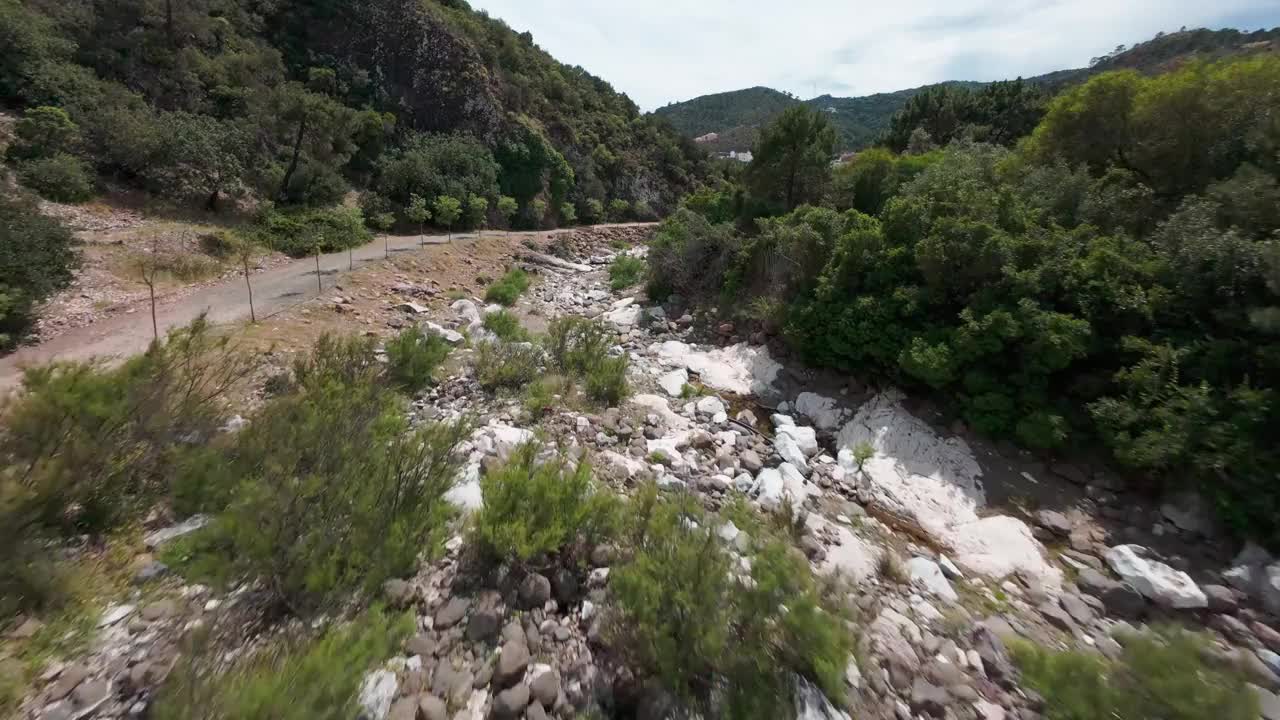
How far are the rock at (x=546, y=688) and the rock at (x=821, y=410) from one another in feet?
19.0

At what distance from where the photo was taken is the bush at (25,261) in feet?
21.6

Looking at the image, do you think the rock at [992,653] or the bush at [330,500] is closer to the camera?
the bush at [330,500]

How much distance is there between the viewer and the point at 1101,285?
6031 millimetres

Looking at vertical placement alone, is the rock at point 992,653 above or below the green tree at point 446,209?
below

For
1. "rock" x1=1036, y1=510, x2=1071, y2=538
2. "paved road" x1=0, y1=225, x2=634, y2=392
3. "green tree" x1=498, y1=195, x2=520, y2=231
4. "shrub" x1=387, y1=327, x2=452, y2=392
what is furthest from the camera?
"green tree" x1=498, y1=195, x2=520, y2=231

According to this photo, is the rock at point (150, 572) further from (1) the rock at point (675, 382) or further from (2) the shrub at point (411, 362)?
(1) the rock at point (675, 382)

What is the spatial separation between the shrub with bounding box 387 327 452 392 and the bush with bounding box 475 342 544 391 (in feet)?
2.41

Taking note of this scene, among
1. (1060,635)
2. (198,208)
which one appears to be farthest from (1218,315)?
(198,208)

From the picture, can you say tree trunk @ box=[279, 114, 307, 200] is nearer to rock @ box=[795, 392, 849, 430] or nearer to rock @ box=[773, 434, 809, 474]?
rock @ box=[795, 392, 849, 430]

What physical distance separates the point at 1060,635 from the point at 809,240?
708 cm

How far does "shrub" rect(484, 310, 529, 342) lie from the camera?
30.2ft

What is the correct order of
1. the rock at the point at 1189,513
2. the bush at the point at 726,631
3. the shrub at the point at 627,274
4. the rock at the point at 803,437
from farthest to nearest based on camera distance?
the shrub at the point at 627,274, the rock at the point at 803,437, the rock at the point at 1189,513, the bush at the point at 726,631

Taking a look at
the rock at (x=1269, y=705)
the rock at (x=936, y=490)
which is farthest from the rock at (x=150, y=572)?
the rock at (x=1269, y=705)

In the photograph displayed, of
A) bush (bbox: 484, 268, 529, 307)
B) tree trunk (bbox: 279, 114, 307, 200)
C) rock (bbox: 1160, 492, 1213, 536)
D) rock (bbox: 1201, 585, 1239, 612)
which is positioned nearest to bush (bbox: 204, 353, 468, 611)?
rock (bbox: 1201, 585, 1239, 612)
